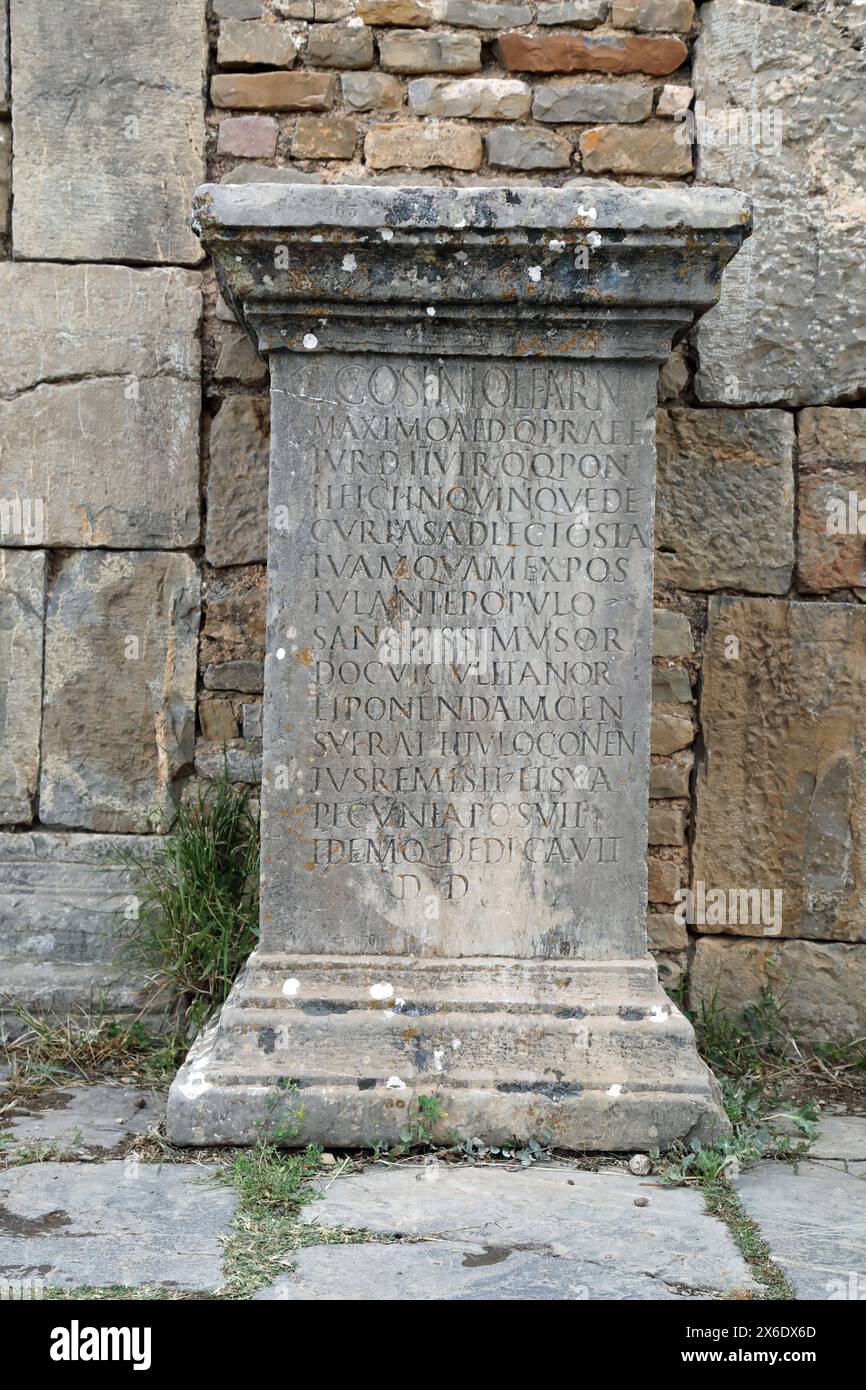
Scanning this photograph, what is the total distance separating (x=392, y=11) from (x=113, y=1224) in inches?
123

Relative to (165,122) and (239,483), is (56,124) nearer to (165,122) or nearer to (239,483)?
(165,122)

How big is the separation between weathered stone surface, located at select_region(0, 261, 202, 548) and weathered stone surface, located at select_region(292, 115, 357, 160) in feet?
1.56

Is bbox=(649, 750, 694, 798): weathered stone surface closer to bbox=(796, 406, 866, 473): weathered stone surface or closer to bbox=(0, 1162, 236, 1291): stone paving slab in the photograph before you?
bbox=(796, 406, 866, 473): weathered stone surface

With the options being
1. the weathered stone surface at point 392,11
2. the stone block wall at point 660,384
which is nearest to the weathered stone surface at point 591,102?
the stone block wall at point 660,384

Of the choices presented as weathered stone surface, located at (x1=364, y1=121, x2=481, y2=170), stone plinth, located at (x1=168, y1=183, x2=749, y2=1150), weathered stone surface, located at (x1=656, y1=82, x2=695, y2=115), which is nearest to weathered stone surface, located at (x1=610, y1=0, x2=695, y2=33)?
weathered stone surface, located at (x1=656, y1=82, x2=695, y2=115)

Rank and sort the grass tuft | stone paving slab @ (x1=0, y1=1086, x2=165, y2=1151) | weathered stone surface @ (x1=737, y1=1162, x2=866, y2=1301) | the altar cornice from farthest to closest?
1. the grass tuft
2. stone paving slab @ (x1=0, y1=1086, x2=165, y2=1151)
3. the altar cornice
4. weathered stone surface @ (x1=737, y1=1162, x2=866, y2=1301)

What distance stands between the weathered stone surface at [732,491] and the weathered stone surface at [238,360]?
3.70 feet

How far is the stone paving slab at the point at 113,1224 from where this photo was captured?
207 centimetres

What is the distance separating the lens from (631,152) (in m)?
3.47

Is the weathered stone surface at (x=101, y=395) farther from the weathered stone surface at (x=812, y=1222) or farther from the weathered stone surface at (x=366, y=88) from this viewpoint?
the weathered stone surface at (x=812, y=1222)

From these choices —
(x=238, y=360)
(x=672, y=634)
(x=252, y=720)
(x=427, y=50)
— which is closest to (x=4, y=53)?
(x=238, y=360)

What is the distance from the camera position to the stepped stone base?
2.62m

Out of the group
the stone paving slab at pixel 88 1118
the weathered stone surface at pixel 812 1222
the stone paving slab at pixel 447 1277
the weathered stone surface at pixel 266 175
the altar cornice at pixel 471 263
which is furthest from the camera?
the weathered stone surface at pixel 266 175

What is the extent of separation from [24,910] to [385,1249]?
1.73 metres
